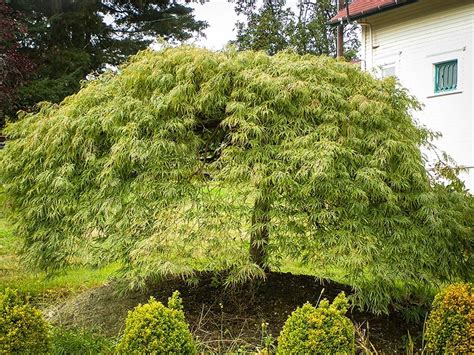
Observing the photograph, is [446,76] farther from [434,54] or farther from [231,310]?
[231,310]

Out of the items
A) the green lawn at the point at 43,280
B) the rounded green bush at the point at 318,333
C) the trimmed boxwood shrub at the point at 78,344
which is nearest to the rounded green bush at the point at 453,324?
the rounded green bush at the point at 318,333

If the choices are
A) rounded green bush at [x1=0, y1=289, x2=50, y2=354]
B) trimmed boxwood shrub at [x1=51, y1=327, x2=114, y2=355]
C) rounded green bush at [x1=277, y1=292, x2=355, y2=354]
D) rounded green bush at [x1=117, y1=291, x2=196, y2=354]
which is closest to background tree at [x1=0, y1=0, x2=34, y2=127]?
trimmed boxwood shrub at [x1=51, y1=327, x2=114, y2=355]

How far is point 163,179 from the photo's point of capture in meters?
4.73

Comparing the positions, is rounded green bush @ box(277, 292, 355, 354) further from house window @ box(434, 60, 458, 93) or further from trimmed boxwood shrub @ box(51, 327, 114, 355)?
house window @ box(434, 60, 458, 93)

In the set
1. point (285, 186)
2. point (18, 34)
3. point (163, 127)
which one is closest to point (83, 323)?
point (163, 127)

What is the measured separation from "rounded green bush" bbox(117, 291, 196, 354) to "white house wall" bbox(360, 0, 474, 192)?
9976 mm

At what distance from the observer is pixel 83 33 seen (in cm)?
2189

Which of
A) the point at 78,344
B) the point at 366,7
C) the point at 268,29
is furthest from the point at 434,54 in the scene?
the point at 268,29

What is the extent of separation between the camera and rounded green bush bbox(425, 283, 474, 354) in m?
3.65

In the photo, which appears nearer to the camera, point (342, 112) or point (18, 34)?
point (342, 112)

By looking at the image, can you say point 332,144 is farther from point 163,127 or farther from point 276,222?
point 163,127

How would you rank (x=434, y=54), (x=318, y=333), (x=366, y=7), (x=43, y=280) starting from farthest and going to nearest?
(x=366, y=7)
(x=434, y=54)
(x=43, y=280)
(x=318, y=333)

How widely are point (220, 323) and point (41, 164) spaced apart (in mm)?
2085

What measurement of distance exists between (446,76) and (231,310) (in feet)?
33.1
